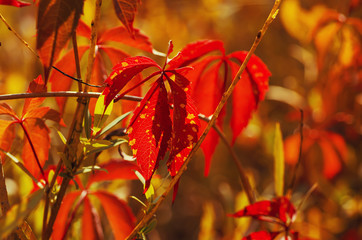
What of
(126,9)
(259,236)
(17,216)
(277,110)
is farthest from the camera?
(277,110)

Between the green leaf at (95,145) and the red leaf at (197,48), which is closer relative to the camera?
the green leaf at (95,145)

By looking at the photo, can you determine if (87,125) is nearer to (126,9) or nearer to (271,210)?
(126,9)

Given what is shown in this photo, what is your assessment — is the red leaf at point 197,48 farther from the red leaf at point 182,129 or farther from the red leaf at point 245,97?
the red leaf at point 182,129

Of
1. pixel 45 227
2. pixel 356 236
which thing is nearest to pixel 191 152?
pixel 45 227

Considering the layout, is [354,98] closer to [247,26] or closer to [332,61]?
[332,61]

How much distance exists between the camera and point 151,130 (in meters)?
0.41

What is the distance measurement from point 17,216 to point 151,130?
14cm

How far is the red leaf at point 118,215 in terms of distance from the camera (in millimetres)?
590

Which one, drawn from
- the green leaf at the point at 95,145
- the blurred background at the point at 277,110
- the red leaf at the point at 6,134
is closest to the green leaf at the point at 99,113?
the green leaf at the point at 95,145

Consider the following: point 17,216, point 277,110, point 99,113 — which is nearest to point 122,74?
point 99,113

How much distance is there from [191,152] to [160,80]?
8cm

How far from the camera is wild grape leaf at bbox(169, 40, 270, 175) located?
1.90 ft

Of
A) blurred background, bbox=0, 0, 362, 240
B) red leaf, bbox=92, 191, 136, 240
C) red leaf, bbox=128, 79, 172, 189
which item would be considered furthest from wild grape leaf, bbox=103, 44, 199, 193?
blurred background, bbox=0, 0, 362, 240

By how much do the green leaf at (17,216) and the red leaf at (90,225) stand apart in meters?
0.30
